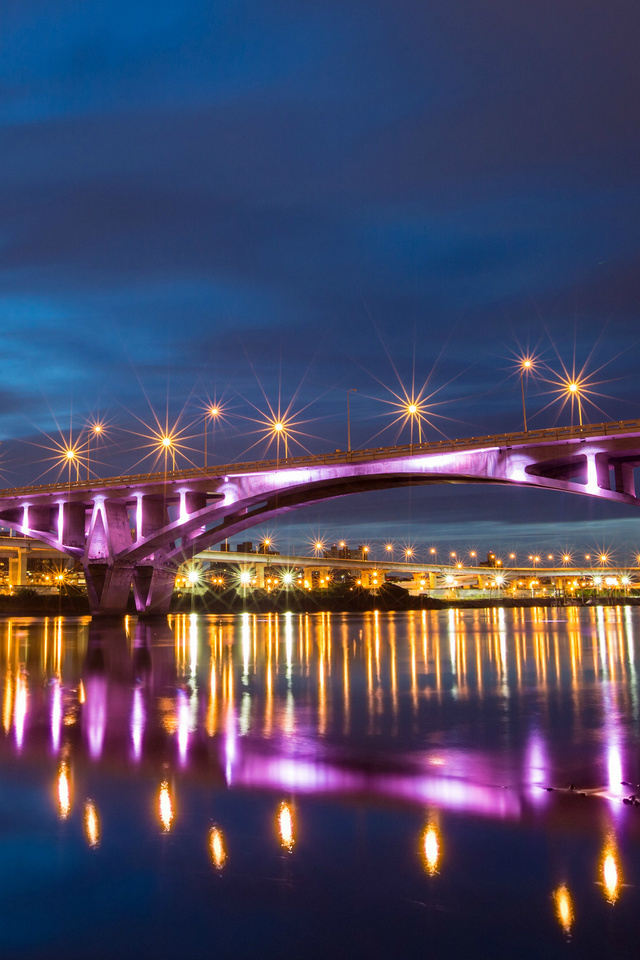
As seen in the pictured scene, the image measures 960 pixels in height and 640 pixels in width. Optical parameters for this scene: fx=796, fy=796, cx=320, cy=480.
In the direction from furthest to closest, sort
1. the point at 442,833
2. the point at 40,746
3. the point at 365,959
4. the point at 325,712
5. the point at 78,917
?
the point at 325,712, the point at 40,746, the point at 442,833, the point at 78,917, the point at 365,959

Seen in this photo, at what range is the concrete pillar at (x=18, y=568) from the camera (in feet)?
541

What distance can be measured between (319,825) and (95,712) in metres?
9.91

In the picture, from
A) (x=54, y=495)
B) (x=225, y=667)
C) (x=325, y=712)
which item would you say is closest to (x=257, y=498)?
(x=54, y=495)

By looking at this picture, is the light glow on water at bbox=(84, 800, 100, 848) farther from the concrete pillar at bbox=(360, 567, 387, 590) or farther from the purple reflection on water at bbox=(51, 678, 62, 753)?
the concrete pillar at bbox=(360, 567, 387, 590)

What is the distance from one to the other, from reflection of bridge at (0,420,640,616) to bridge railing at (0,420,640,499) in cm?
9

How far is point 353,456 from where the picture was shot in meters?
67.1

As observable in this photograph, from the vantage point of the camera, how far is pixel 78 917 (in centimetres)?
629

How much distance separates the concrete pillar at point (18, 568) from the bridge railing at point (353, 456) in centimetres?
8121

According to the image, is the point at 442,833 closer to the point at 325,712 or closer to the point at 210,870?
the point at 210,870

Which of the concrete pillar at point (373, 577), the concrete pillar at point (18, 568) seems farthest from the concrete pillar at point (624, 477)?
the concrete pillar at point (18, 568)

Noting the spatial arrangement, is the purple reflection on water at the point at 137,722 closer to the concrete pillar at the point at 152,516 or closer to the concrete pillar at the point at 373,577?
the concrete pillar at the point at 152,516

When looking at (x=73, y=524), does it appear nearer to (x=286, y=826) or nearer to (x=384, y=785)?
(x=384, y=785)

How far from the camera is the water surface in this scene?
6031mm

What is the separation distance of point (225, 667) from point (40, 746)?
13902mm
